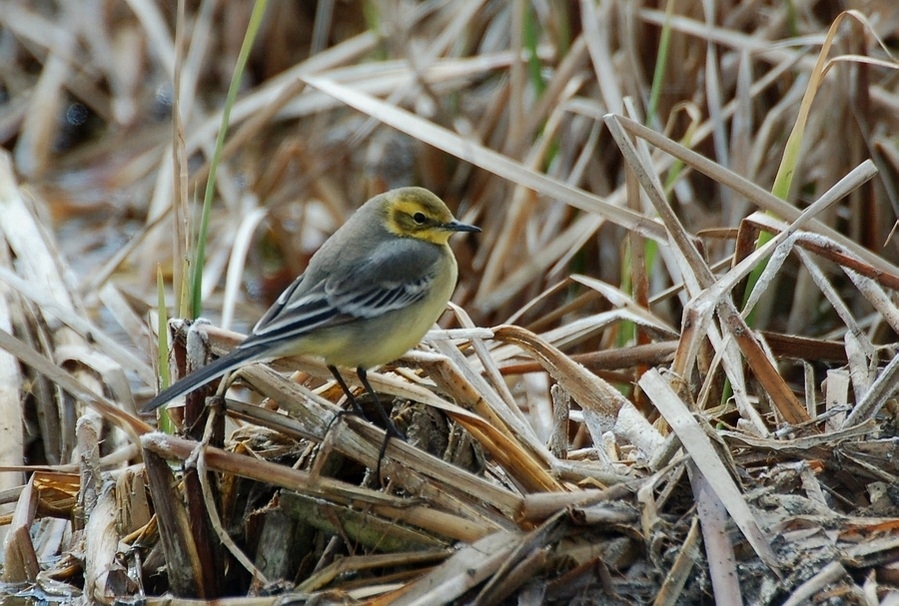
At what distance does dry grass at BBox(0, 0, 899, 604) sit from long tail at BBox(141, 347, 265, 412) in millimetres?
189

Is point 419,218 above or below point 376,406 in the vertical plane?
above

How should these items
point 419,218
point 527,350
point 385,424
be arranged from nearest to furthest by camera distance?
point 385,424 → point 527,350 → point 419,218

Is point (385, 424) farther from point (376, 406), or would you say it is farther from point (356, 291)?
point (356, 291)

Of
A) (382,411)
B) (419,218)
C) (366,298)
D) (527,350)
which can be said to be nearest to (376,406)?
(382,411)

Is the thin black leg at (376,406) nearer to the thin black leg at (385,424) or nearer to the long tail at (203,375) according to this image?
the thin black leg at (385,424)

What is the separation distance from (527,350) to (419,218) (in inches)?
34.8

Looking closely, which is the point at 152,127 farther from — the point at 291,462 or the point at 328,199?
the point at 291,462

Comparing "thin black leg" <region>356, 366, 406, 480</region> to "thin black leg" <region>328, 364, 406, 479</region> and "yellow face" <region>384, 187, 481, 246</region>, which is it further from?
"yellow face" <region>384, 187, 481, 246</region>

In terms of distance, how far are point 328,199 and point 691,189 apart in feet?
7.73

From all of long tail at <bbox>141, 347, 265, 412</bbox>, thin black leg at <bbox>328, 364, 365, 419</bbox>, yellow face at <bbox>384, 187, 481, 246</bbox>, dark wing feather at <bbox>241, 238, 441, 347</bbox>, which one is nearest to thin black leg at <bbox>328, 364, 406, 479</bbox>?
thin black leg at <bbox>328, 364, 365, 419</bbox>

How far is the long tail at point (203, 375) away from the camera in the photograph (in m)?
3.34

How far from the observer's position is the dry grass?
133 inches

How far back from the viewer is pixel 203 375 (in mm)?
3395

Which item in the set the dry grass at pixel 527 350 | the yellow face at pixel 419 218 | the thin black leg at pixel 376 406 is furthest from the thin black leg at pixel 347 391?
the yellow face at pixel 419 218
